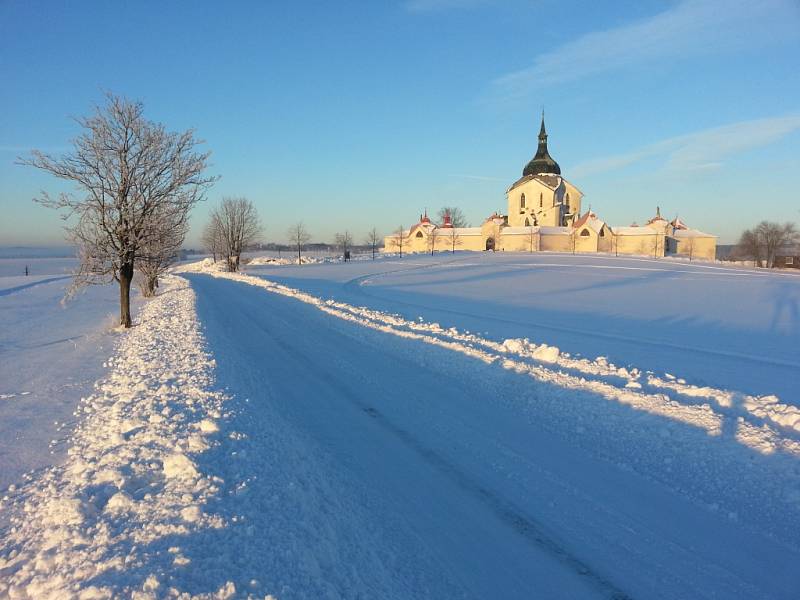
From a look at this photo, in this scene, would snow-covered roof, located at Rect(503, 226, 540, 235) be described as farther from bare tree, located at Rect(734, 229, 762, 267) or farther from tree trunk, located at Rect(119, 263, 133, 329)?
tree trunk, located at Rect(119, 263, 133, 329)

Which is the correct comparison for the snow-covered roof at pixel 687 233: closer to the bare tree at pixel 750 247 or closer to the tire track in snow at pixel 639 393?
the bare tree at pixel 750 247

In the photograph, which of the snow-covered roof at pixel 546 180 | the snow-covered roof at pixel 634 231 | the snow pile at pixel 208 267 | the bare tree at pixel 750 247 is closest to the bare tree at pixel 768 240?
the bare tree at pixel 750 247

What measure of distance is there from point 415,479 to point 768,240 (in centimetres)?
12235

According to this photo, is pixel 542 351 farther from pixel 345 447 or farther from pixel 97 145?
pixel 97 145

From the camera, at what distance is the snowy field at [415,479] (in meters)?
3.75

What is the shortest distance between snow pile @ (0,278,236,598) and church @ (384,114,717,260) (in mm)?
85780

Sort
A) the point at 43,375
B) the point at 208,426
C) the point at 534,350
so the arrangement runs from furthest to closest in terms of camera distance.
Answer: the point at 534,350
the point at 43,375
the point at 208,426

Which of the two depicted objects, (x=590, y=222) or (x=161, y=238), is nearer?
(x=161, y=238)

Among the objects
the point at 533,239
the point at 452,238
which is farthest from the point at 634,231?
the point at 452,238

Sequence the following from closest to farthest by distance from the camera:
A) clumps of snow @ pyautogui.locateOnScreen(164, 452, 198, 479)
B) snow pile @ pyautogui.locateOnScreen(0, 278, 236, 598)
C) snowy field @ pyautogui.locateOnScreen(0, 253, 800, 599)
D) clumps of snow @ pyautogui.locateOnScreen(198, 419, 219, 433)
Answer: snow pile @ pyautogui.locateOnScreen(0, 278, 236, 598) → snowy field @ pyautogui.locateOnScreen(0, 253, 800, 599) → clumps of snow @ pyautogui.locateOnScreen(164, 452, 198, 479) → clumps of snow @ pyautogui.locateOnScreen(198, 419, 219, 433)

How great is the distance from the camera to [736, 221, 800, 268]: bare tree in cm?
9825

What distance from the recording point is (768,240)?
99.5m

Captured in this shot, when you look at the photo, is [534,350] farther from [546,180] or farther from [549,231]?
[546,180]

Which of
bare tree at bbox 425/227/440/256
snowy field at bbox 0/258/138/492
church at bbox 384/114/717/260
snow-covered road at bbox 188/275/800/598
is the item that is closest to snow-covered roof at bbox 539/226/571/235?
church at bbox 384/114/717/260
